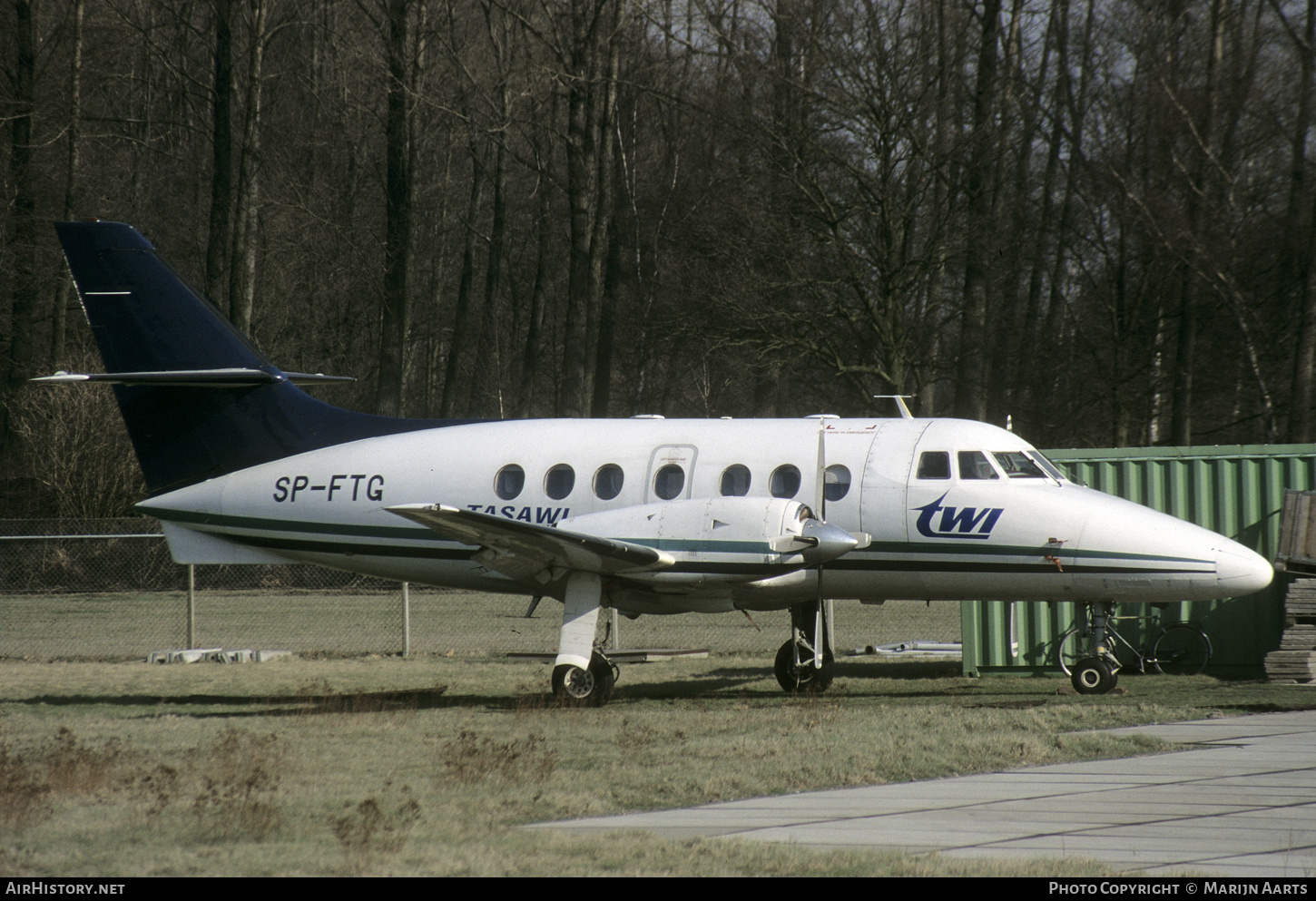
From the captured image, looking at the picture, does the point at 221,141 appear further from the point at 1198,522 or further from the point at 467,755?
the point at 467,755

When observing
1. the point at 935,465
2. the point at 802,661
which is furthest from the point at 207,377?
the point at 935,465

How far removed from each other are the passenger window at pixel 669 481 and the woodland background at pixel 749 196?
430 inches

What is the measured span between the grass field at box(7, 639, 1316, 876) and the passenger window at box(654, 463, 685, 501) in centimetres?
239

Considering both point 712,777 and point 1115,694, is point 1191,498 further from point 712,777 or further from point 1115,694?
point 712,777

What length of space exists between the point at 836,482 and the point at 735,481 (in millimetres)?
1132

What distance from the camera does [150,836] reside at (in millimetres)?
6969

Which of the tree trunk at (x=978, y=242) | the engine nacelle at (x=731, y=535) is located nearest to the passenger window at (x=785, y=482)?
the engine nacelle at (x=731, y=535)

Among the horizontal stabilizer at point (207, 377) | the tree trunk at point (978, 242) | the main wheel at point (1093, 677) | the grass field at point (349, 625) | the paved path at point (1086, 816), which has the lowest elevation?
the grass field at point (349, 625)

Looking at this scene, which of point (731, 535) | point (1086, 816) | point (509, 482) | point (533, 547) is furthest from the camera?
point (509, 482)

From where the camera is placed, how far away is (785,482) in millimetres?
13812

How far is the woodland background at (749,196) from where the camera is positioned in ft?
82.1

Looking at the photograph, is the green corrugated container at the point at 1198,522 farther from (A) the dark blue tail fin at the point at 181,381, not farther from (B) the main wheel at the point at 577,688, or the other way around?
(A) the dark blue tail fin at the point at 181,381

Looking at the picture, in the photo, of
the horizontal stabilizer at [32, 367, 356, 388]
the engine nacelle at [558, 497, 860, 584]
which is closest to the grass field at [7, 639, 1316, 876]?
the engine nacelle at [558, 497, 860, 584]

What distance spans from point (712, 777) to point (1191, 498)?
408 inches
